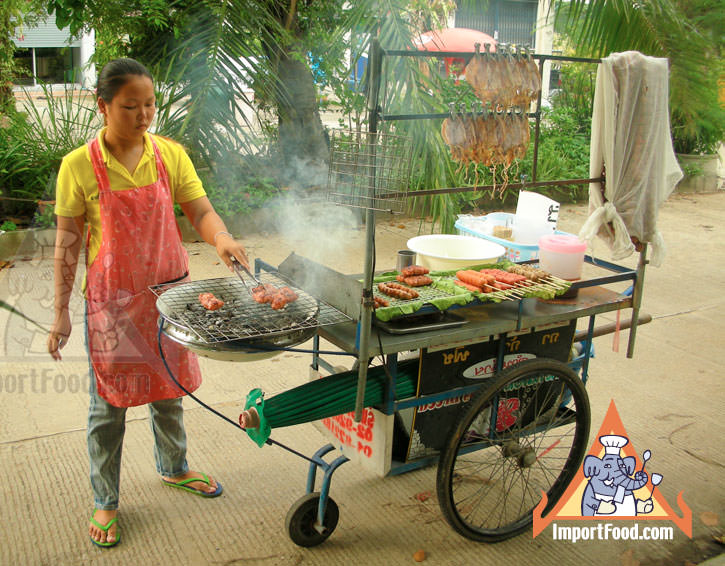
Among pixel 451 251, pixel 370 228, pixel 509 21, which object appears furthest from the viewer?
pixel 509 21

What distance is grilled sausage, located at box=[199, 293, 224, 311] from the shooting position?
8.46 ft

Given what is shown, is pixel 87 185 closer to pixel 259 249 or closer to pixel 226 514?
pixel 226 514

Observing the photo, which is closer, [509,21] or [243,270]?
[243,270]

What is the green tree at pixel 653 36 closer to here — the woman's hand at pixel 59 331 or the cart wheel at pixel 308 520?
the cart wheel at pixel 308 520

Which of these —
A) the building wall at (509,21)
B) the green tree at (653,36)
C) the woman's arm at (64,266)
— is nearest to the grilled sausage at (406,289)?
the woman's arm at (64,266)

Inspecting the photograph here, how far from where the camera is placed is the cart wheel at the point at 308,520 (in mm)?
2844

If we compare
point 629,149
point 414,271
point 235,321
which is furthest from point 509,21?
point 235,321

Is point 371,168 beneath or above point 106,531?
above

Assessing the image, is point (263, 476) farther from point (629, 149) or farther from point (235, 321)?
point (629, 149)

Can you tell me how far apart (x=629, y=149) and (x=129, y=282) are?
2.42 metres

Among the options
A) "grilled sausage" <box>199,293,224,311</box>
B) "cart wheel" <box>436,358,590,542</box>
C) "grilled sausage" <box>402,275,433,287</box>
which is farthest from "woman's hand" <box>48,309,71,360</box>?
"cart wheel" <box>436,358,590,542</box>

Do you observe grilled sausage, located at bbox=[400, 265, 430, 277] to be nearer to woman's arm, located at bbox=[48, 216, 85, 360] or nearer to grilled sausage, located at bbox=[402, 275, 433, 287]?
grilled sausage, located at bbox=[402, 275, 433, 287]

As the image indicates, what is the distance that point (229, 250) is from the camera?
2748 mm

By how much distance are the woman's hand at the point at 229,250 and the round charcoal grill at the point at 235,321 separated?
17cm
